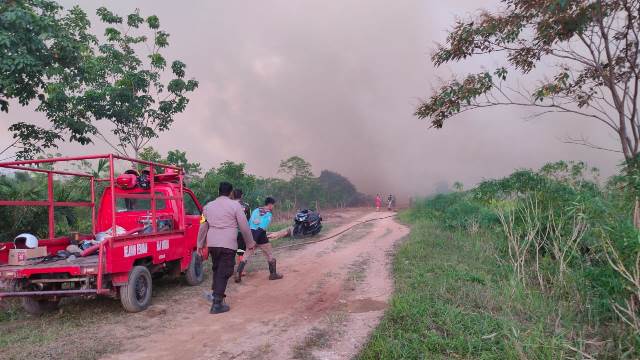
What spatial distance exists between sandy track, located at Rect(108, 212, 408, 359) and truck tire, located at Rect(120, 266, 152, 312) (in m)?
0.38

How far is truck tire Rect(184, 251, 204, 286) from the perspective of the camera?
287 inches

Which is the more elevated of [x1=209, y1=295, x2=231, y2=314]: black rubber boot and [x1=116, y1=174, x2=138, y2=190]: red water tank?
[x1=116, y1=174, x2=138, y2=190]: red water tank

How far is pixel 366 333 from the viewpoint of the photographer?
4.62 m

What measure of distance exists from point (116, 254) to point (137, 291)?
77 cm

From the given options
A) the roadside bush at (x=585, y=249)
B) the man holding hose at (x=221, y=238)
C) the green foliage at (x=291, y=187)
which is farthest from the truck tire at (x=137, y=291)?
the green foliage at (x=291, y=187)

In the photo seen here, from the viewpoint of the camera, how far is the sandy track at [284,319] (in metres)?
4.21

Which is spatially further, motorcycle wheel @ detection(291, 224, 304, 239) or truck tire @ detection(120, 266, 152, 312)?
motorcycle wheel @ detection(291, 224, 304, 239)

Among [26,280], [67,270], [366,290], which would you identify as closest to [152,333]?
[67,270]

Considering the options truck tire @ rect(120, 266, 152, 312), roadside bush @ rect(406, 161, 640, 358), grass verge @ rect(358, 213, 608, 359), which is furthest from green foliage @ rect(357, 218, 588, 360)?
truck tire @ rect(120, 266, 152, 312)

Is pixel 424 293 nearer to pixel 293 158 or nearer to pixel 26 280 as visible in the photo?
pixel 26 280

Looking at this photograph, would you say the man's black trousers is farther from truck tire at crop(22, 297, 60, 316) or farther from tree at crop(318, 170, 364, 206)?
tree at crop(318, 170, 364, 206)

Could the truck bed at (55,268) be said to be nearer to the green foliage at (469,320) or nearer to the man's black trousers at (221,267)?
the man's black trousers at (221,267)

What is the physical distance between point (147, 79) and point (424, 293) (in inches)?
421

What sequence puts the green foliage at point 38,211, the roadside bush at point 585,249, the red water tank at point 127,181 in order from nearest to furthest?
the roadside bush at point 585,249 < the red water tank at point 127,181 < the green foliage at point 38,211
